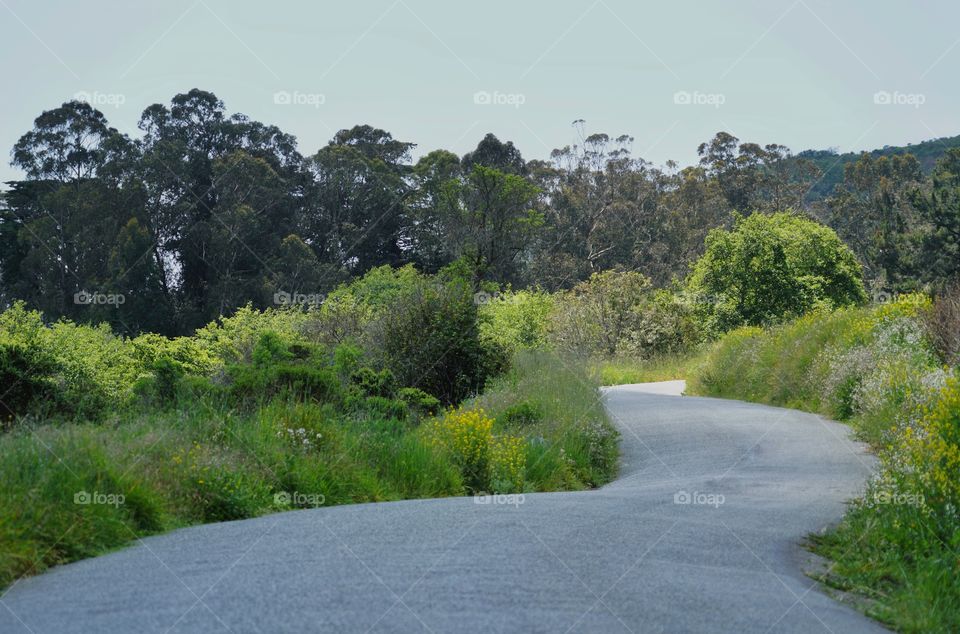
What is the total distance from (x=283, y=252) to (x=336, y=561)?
46.8 metres

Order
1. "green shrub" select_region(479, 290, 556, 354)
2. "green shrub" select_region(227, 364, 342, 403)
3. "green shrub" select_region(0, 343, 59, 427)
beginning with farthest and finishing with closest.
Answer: "green shrub" select_region(479, 290, 556, 354) < "green shrub" select_region(0, 343, 59, 427) < "green shrub" select_region(227, 364, 342, 403)

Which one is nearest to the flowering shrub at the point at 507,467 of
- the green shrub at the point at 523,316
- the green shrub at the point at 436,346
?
the green shrub at the point at 436,346

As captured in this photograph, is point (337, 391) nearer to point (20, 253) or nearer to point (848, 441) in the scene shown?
point (848, 441)

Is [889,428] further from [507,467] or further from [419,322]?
[419,322]

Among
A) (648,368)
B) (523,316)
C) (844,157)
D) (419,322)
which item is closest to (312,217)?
(523,316)

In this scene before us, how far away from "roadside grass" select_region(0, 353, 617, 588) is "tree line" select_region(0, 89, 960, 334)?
98.7 ft

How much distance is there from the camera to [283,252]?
168 feet

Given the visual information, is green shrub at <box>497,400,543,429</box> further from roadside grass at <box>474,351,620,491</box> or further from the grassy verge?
the grassy verge

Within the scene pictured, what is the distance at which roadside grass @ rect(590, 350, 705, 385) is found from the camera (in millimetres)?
32213

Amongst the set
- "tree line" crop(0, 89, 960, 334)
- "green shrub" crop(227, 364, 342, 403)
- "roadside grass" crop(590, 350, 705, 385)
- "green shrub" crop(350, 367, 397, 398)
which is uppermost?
"tree line" crop(0, 89, 960, 334)

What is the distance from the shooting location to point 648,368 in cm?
3588

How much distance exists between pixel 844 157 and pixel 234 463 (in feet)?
308

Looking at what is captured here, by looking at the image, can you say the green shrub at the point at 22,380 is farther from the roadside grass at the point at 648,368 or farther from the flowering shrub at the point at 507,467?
the roadside grass at the point at 648,368

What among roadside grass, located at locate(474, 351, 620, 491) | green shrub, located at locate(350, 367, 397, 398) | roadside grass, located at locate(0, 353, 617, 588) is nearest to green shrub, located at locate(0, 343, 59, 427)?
roadside grass, located at locate(0, 353, 617, 588)
